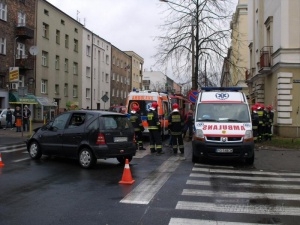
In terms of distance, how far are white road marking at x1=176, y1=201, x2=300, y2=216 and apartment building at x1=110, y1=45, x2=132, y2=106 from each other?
60.8 meters

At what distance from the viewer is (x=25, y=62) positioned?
38750mm

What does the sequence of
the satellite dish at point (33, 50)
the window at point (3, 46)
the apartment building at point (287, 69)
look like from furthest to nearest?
the satellite dish at point (33, 50) → the window at point (3, 46) → the apartment building at point (287, 69)

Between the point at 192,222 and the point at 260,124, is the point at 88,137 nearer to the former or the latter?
the point at 192,222

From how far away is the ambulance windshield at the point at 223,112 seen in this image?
1328cm

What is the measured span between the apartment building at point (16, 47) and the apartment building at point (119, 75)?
28340 mm

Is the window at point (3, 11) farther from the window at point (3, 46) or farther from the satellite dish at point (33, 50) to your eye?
the satellite dish at point (33, 50)

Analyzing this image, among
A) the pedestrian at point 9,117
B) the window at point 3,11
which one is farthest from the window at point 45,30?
the pedestrian at point 9,117

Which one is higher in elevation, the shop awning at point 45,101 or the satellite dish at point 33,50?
the satellite dish at point 33,50

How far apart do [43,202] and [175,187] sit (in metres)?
2.92

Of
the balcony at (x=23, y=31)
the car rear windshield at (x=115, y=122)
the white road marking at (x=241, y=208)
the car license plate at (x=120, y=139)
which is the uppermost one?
the balcony at (x=23, y=31)

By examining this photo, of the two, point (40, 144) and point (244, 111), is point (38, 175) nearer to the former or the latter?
point (40, 144)

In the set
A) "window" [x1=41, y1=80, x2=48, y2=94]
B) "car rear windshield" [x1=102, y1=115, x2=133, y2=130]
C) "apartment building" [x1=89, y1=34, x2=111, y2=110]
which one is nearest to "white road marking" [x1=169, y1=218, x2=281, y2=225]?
"car rear windshield" [x1=102, y1=115, x2=133, y2=130]

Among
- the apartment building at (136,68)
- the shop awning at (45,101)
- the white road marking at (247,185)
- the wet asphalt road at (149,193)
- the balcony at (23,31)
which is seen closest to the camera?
the wet asphalt road at (149,193)

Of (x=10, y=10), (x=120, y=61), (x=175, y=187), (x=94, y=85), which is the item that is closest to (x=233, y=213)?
(x=175, y=187)
